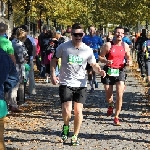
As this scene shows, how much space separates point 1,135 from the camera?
5141 mm

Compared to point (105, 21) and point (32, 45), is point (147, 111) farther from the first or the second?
point (105, 21)

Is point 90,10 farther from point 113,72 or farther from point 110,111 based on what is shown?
point 113,72

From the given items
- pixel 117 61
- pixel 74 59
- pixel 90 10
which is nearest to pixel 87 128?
pixel 117 61

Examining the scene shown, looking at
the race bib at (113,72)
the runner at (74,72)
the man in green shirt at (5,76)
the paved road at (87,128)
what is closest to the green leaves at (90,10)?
the paved road at (87,128)

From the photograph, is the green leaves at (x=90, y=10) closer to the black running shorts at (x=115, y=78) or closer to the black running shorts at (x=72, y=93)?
the black running shorts at (x=115, y=78)

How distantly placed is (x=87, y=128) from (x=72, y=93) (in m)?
1.51

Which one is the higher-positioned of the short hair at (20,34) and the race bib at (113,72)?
the short hair at (20,34)

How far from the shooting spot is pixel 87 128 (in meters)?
9.16

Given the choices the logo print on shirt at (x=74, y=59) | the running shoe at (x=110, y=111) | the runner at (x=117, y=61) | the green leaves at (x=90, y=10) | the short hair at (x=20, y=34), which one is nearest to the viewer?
the logo print on shirt at (x=74, y=59)

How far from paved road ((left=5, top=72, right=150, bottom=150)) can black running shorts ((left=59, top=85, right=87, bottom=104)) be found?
0.69 metres

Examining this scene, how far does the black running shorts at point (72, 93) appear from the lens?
777 centimetres

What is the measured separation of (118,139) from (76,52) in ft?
5.28

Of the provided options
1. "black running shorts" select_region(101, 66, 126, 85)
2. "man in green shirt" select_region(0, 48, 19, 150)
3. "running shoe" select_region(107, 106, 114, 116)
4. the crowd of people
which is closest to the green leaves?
the crowd of people

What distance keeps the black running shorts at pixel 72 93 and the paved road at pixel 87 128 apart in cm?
69
